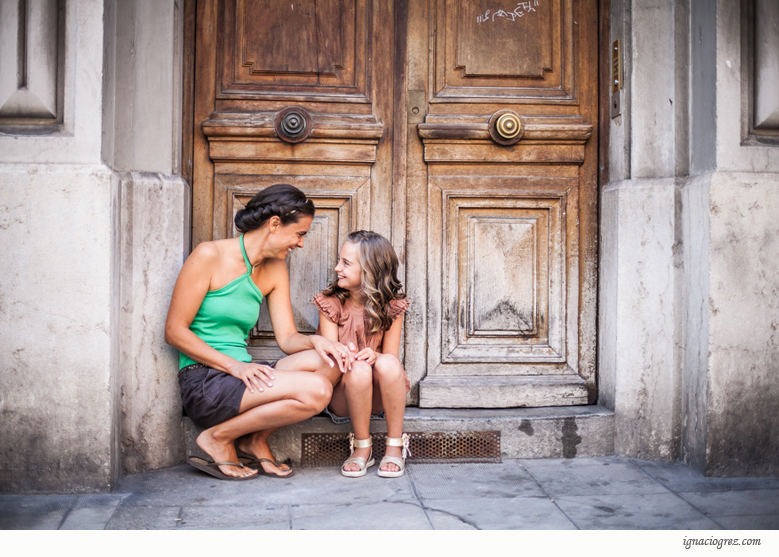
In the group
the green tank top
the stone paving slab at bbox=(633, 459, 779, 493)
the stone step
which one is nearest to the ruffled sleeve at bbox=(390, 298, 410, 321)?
the stone step

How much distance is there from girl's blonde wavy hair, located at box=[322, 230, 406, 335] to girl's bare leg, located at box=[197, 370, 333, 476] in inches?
16.2

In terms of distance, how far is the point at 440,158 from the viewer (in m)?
3.69

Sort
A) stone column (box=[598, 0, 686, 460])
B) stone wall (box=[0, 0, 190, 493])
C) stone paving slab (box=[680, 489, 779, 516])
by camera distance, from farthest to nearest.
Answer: stone column (box=[598, 0, 686, 460]) < stone wall (box=[0, 0, 190, 493]) < stone paving slab (box=[680, 489, 779, 516])

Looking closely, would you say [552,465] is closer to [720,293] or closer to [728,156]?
[720,293]

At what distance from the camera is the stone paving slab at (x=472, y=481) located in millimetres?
2979

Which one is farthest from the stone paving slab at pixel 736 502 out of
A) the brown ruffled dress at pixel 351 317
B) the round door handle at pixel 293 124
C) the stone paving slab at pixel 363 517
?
the round door handle at pixel 293 124

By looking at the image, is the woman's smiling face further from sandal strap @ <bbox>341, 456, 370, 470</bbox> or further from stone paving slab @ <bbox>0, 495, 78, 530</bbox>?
stone paving slab @ <bbox>0, 495, 78, 530</bbox>

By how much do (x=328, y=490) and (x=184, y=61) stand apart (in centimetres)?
235

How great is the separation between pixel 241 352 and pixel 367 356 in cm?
66

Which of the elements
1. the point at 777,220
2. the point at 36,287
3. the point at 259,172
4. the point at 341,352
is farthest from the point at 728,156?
the point at 36,287

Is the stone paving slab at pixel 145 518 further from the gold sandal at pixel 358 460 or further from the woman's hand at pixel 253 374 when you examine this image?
the gold sandal at pixel 358 460

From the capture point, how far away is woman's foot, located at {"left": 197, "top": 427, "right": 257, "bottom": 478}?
125 inches

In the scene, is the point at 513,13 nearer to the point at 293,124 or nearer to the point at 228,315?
the point at 293,124

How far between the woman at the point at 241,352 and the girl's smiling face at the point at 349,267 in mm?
234
